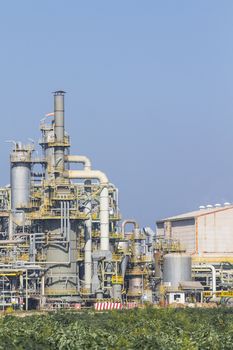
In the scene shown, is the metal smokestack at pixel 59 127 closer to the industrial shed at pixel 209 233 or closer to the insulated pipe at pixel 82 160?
the insulated pipe at pixel 82 160

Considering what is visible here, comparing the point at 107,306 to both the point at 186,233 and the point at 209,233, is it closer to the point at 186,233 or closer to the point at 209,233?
the point at 209,233

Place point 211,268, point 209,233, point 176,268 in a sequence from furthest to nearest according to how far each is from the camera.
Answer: point 209,233 < point 211,268 < point 176,268

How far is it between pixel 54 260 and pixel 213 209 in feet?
89.1

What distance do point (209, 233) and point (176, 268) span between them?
11.7m

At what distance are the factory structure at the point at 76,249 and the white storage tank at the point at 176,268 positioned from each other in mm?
90

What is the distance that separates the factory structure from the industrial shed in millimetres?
1533

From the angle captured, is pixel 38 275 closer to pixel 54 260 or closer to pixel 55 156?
pixel 54 260

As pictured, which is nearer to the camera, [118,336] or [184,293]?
[118,336]

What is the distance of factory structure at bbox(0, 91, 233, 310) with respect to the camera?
115000 millimetres

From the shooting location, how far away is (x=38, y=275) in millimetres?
114562

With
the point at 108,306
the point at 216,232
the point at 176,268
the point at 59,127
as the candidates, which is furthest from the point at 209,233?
the point at 59,127

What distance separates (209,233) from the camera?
133 m

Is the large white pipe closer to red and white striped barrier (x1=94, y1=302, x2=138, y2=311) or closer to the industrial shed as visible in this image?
red and white striped barrier (x1=94, y1=302, x2=138, y2=311)

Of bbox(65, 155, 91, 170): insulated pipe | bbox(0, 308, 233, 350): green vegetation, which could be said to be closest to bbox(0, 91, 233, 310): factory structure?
bbox(65, 155, 91, 170): insulated pipe
